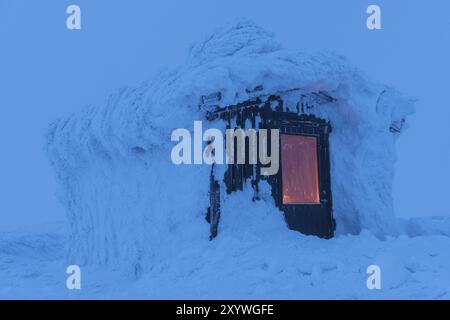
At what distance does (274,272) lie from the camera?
7.15m

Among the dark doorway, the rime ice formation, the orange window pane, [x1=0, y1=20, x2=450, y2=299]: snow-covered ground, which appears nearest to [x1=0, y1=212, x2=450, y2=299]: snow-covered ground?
[x1=0, y1=20, x2=450, y2=299]: snow-covered ground

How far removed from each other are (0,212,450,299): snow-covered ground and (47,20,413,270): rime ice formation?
28cm

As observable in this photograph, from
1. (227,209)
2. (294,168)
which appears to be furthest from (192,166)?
(294,168)

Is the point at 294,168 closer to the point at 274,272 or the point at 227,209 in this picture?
the point at 227,209

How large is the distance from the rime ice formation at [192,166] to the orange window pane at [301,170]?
554 millimetres

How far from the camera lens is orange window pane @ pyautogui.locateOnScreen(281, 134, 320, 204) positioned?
373 inches

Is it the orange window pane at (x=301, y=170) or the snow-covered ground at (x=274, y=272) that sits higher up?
the orange window pane at (x=301, y=170)

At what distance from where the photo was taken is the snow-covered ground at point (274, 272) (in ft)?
21.7

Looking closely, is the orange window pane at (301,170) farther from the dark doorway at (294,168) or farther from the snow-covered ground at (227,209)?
the snow-covered ground at (227,209)

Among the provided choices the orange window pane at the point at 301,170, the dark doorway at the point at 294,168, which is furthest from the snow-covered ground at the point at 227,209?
the orange window pane at the point at 301,170

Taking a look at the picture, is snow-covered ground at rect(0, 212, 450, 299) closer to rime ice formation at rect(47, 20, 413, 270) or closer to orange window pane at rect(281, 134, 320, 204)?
rime ice formation at rect(47, 20, 413, 270)
